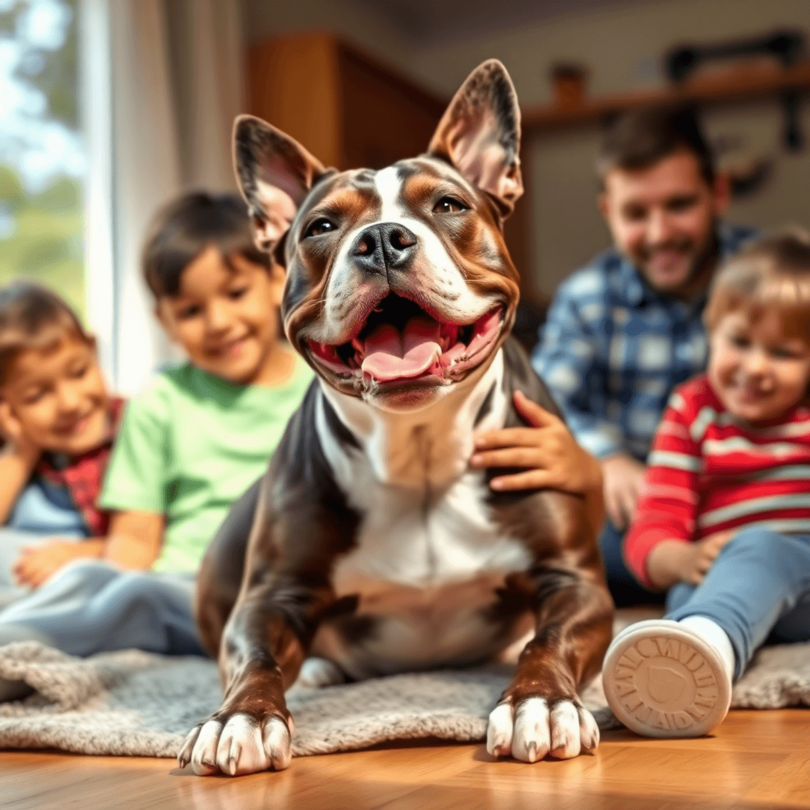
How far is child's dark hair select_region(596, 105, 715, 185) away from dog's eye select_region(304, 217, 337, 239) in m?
1.51

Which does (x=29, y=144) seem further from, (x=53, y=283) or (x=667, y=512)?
(x=667, y=512)

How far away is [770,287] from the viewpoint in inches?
71.1

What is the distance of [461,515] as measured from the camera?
4.49 ft

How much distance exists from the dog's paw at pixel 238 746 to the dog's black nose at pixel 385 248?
503 millimetres

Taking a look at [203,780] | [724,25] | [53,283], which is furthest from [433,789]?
[724,25]

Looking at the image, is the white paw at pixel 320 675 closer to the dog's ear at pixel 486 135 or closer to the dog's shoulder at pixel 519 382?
the dog's shoulder at pixel 519 382

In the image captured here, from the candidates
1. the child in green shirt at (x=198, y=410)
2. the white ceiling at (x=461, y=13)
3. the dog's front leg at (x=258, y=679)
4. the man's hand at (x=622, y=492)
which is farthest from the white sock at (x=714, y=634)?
the white ceiling at (x=461, y=13)

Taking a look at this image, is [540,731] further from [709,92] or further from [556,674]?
[709,92]

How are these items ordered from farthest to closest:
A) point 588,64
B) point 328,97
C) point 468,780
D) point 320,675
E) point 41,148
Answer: point 588,64
point 328,97
point 41,148
point 320,675
point 468,780

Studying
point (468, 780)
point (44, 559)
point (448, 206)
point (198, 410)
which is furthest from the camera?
point (198, 410)

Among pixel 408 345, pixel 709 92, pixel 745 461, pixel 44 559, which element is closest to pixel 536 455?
pixel 408 345

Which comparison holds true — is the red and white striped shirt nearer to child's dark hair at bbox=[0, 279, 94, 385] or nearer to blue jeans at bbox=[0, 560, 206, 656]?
blue jeans at bbox=[0, 560, 206, 656]

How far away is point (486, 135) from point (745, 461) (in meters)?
0.78

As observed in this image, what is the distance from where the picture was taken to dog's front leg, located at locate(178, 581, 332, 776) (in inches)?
42.9
